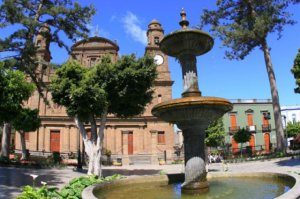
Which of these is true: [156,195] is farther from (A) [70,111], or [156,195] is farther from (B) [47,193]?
(A) [70,111]

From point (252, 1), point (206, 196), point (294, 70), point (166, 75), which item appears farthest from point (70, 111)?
point (166, 75)

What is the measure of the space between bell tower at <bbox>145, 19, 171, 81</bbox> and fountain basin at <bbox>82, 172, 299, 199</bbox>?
29.7m

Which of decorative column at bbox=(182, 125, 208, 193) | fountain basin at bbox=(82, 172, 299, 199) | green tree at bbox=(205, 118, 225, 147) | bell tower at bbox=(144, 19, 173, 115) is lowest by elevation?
fountain basin at bbox=(82, 172, 299, 199)

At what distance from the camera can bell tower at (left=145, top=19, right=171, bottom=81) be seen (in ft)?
126

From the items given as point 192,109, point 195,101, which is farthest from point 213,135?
point 195,101

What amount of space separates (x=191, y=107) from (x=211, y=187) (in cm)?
212

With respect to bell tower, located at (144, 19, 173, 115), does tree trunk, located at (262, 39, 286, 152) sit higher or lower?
lower

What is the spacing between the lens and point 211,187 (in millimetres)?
7656

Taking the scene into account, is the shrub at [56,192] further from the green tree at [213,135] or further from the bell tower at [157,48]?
the bell tower at [157,48]

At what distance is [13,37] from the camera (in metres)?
21.3

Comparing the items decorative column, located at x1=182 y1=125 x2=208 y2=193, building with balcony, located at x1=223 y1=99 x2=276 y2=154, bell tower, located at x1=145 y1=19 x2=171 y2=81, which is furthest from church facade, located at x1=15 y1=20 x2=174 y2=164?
decorative column, located at x1=182 y1=125 x2=208 y2=193

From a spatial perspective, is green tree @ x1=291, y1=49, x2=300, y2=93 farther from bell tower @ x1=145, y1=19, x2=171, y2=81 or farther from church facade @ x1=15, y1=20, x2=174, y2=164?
bell tower @ x1=145, y1=19, x2=171, y2=81

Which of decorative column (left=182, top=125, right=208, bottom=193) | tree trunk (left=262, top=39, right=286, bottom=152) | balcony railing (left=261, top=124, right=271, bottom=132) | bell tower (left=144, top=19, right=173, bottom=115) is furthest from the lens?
balcony railing (left=261, top=124, right=271, bottom=132)

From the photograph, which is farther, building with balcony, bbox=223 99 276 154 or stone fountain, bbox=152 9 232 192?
building with balcony, bbox=223 99 276 154
